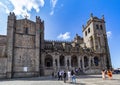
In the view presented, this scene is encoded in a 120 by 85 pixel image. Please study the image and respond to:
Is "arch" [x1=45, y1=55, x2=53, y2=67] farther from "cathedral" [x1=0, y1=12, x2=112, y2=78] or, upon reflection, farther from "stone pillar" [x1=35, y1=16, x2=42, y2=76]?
"stone pillar" [x1=35, y1=16, x2=42, y2=76]

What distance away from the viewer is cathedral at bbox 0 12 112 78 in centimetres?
3909

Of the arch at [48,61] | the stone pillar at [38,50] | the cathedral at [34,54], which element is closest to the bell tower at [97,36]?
the cathedral at [34,54]

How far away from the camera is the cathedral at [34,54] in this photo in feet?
128

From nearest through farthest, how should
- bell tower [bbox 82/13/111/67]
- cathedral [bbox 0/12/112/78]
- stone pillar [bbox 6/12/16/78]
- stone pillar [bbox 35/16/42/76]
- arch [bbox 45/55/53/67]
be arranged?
stone pillar [bbox 6/12/16/78] < cathedral [bbox 0/12/112/78] < stone pillar [bbox 35/16/42/76] < arch [bbox 45/55/53/67] < bell tower [bbox 82/13/111/67]

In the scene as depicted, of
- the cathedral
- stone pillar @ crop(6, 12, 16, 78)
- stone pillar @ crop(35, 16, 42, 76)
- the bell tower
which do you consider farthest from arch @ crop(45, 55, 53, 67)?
the bell tower

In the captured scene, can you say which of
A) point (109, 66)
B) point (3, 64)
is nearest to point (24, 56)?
point (3, 64)

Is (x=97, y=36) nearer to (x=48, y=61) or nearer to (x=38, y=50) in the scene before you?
(x=48, y=61)

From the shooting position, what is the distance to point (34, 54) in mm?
41969

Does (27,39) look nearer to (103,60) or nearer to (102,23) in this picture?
(103,60)

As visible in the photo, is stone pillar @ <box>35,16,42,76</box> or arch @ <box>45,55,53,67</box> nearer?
stone pillar @ <box>35,16,42,76</box>

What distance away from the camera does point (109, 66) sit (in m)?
51.5

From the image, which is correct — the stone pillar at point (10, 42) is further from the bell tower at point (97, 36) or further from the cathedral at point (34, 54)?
the bell tower at point (97, 36)

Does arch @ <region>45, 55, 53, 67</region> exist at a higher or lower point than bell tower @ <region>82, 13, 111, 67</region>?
lower

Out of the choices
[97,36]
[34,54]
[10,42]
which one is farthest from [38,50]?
[97,36]
